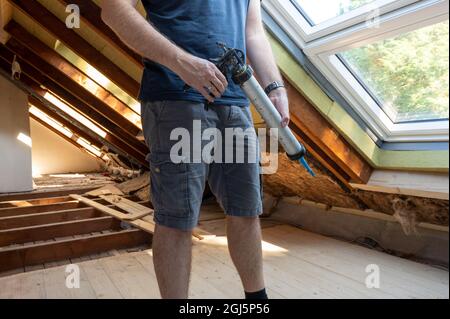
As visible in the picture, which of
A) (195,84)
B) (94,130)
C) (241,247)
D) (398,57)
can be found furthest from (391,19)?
(94,130)

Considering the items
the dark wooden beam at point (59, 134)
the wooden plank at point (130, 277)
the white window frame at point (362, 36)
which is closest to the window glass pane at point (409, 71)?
the white window frame at point (362, 36)

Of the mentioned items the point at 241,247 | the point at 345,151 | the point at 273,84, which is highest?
the point at 273,84

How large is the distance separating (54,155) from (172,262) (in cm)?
766

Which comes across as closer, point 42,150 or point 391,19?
point 391,19

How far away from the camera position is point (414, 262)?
6.66 ft

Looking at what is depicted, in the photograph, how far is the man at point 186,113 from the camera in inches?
32.4

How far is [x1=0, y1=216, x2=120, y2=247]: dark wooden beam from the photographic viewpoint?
2.49 metres

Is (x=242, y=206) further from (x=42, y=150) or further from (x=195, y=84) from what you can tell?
(x=42, y=150)

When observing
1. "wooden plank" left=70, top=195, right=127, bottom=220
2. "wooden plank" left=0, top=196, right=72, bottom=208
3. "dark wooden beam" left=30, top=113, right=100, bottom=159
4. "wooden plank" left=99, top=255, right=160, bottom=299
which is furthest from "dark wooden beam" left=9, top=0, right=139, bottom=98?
"dark wooden beam" left=30, top=113, right=100, bottom=159

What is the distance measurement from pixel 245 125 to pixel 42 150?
7.69 metres

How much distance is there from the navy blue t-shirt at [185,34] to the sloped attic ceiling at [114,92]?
844 mm

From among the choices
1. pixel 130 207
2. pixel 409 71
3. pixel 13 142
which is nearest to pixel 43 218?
pixel 130 207

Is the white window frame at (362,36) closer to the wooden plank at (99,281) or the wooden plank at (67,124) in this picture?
the wooden plank at (99,281)

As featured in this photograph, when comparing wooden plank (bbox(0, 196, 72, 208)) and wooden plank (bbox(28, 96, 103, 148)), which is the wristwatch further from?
wooden plank (bbox(28, 96, 103, 148))
